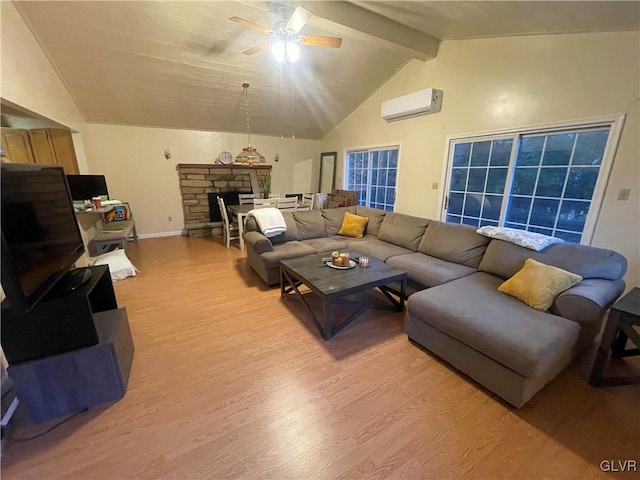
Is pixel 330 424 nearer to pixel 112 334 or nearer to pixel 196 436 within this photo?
pixel 196 436

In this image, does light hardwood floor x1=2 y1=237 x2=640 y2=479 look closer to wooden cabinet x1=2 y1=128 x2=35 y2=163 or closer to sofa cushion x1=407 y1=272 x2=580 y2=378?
sofa cushion x1=407 y1=272 x2=580 y2=378

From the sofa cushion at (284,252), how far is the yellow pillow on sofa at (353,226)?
82 cm

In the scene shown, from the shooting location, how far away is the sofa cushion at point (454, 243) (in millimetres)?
2809

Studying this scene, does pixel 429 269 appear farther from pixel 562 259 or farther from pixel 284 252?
pixel 284 252

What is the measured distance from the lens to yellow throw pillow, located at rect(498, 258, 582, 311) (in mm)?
1904

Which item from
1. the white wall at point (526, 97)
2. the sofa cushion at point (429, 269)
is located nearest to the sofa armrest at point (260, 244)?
the sofa cushion at point (429, 269)

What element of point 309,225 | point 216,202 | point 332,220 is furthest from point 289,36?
point 216,202

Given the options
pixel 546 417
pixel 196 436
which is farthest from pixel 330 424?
pixel 546 417

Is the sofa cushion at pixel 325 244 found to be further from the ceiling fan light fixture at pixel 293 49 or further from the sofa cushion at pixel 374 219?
the ceiling fan light fixture at pixel 293 49

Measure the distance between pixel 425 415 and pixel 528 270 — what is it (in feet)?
4.61

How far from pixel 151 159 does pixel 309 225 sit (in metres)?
3.76

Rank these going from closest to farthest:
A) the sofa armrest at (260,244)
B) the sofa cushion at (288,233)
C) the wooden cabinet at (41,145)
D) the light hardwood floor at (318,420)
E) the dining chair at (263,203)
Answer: the light hardwood floor at (318,420), the sofa armrest at (260,244), the sofa cushion at (288,233), the wooden cabinet at (41,145), the dining chair at (263,203)

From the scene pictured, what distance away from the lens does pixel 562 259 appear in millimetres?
2193

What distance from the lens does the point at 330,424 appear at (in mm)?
1490
